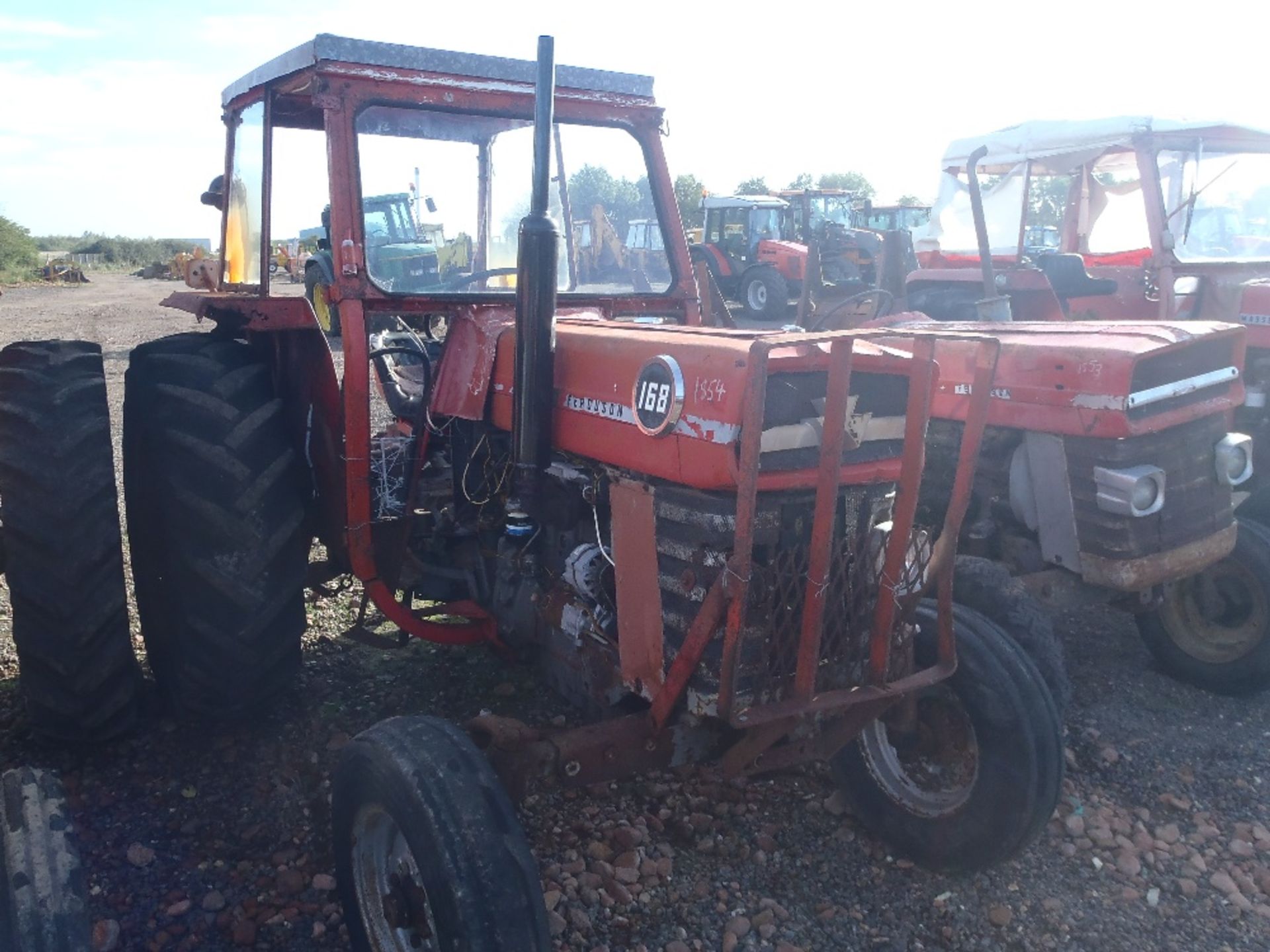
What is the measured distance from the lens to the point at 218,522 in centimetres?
290

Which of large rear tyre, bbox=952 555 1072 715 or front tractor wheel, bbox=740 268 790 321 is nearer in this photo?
large rear tyre, bbox=952 555 1072 715

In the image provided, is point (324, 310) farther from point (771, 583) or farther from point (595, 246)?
point (771, 583)

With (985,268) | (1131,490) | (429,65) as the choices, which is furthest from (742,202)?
(429,65)

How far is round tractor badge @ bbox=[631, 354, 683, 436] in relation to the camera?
2.19 meters

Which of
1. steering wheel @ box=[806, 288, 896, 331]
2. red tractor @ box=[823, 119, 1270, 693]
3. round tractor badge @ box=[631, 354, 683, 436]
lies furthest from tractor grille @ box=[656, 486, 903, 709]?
steering wheel @ box=[806, 288, 896, 331]

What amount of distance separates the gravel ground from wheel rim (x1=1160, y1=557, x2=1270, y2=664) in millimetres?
326

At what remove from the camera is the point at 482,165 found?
140 inches

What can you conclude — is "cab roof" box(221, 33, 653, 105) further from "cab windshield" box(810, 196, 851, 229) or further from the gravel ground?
"cab windshield" box(810, 196, 851, 229)

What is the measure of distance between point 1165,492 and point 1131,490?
20 cm

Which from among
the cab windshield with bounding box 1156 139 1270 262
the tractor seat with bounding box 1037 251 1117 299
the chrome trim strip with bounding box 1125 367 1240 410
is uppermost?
the cab windshield with bounding box 1156 139 1270 262

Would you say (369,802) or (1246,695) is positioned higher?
(369,802)

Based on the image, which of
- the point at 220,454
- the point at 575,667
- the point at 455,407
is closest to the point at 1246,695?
the point at 575,667

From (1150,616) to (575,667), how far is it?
2.62m

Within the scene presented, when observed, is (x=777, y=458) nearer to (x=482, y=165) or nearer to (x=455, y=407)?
(x=455, y=407)
